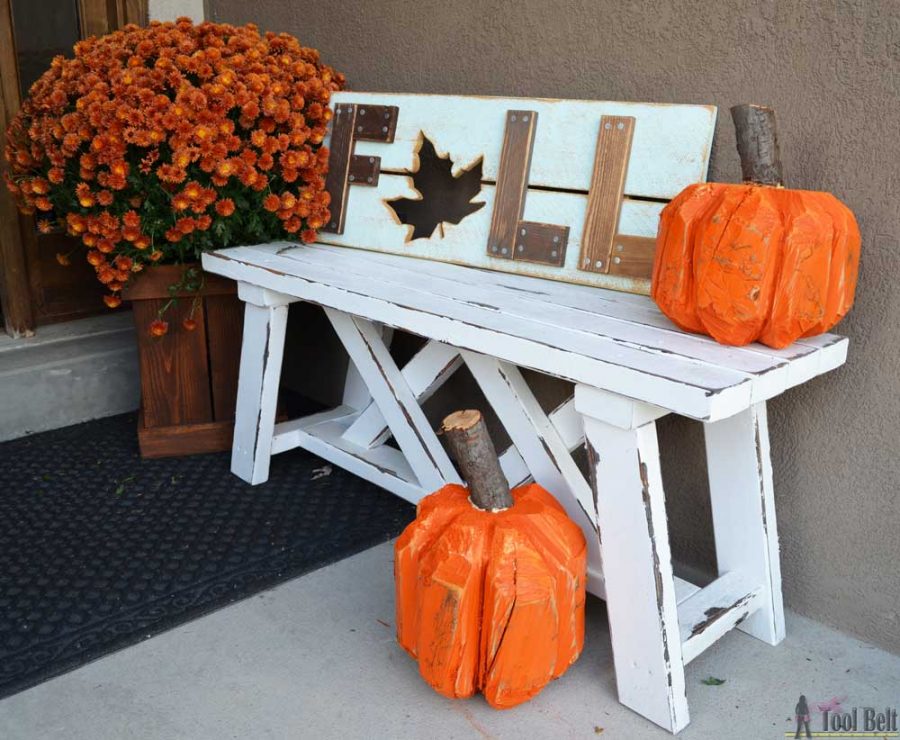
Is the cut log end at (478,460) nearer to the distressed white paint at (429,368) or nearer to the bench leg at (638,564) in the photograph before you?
the bench leg at (638,564)

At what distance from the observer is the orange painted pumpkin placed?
1.56 meters

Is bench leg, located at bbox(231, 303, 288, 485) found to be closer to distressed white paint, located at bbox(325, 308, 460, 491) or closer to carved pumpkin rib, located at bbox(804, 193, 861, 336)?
distressed white paint, located at bbox(325, 308, 460, 491)

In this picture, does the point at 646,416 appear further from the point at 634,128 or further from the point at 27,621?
the point at 27,621

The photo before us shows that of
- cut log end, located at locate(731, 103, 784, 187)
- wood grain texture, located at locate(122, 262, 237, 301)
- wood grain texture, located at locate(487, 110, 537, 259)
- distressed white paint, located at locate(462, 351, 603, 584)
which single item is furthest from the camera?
wood grain texture, located at locate(122, 262, 237, 301)

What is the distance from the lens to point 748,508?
1.79 metres

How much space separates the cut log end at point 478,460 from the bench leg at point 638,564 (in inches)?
7.7

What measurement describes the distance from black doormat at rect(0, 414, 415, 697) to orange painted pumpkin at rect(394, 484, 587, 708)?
58 centimetres

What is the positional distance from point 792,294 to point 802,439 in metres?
0.51

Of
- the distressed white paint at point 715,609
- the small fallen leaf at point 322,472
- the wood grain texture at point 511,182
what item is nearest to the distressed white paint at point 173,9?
the wood grain texture at point 511,182

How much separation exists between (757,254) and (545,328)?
405 millimetres

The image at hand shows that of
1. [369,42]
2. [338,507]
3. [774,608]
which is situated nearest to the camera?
[774,608]

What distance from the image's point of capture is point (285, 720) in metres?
1.62

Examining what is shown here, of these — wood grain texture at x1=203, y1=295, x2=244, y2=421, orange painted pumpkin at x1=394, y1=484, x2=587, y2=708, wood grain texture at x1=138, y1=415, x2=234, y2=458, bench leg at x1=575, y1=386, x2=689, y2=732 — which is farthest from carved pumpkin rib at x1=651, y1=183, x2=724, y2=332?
wood grain texture at x1=138, y1=415, x2=234, y2=458

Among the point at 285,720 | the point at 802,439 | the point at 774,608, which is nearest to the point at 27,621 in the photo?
the point at 285,720
